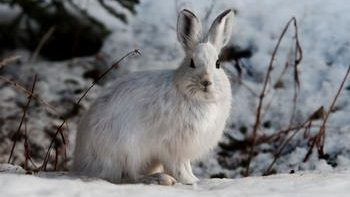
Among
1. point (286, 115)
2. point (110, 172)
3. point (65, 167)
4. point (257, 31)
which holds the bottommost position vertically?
point (110, 172)

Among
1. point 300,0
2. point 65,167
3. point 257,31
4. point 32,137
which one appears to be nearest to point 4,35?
point 32,137

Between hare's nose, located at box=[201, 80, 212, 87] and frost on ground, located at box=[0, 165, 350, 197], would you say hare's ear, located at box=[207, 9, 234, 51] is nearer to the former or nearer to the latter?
hare's nose, located at box=[201, 80, 212, 87]

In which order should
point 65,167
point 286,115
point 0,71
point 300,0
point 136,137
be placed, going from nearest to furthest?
1. point 136,137
2. point 65,167
3. point 286,115
4. point 0,71
5. point 300,0

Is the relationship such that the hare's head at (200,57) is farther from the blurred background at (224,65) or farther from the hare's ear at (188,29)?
the blurred background at (224,65)

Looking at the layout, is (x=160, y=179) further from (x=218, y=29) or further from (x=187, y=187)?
(x=218, y=29)

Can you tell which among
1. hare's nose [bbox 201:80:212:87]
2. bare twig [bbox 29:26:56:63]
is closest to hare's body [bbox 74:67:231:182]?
hare's nose [bbox 201:80:212:87]

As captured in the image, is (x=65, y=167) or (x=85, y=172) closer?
(x=85, y=172)

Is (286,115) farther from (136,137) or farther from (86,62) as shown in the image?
(136,137)

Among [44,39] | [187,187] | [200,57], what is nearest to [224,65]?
[44,39]
